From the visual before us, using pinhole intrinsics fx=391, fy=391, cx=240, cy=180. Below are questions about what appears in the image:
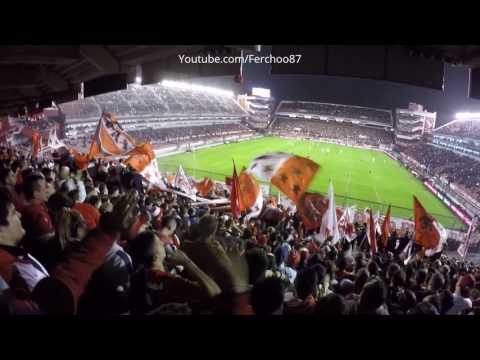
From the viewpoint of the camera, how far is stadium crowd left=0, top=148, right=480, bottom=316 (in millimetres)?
2504

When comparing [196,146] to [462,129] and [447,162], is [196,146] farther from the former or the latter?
[462,129]

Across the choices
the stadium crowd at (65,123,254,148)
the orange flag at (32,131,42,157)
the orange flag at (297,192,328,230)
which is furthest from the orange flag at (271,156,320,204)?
the orange flag at (32,131,42,157)

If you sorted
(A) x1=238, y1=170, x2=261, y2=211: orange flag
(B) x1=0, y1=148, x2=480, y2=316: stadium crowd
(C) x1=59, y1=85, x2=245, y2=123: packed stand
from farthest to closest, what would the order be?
(C) x1=59, y1=85, x2=245, y2=123: packed stand → (A) x1=238, y1=170, x2=261, y2=211: orange flag → (B) x1=0, y1=148, x2=480, y2=316: stadium crowd

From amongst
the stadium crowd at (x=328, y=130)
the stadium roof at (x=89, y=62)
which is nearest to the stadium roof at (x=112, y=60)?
the stadium roof at (x=89, y=62)

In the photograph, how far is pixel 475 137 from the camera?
565 centimetres

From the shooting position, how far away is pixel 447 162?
841cm

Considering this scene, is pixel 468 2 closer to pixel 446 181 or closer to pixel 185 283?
pixel 185 283

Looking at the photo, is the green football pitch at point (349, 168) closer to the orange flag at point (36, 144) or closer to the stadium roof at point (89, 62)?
the stadium roof at point (89, 62)

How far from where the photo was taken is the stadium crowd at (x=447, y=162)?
20.0ft

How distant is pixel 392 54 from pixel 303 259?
2398mm

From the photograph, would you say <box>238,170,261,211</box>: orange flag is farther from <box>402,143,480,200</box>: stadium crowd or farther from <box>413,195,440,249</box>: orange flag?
<box>402,143,480,200</box>: stadium crowd

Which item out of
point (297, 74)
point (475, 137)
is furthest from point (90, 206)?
point (475, 137)

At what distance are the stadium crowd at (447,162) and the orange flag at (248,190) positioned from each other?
2.86m

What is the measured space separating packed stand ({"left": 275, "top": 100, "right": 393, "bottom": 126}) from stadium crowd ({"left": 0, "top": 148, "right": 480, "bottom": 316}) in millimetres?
2133
